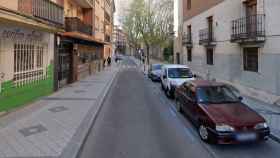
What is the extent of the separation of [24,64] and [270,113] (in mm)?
9697

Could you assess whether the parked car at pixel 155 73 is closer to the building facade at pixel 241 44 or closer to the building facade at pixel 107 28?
the building facade at pixel 241 44

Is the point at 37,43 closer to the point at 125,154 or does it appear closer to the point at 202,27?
the point at 125,154

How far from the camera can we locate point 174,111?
10.2 metres

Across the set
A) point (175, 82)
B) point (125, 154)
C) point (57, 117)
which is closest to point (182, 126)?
point (125, 154)

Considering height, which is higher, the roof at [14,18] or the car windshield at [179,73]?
the roof at [14,18]

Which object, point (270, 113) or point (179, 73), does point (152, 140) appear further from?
point (179, 73)

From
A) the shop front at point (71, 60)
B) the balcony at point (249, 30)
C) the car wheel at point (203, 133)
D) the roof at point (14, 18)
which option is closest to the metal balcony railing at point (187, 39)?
the shop front at point (71, 60)

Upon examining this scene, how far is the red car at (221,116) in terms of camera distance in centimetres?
596

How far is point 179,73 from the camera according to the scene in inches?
552

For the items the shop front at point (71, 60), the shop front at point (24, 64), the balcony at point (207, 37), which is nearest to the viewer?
the shop front at point (24, 64)

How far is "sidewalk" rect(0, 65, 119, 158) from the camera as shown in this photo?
5.69 meters

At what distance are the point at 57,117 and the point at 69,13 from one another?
11.9 m

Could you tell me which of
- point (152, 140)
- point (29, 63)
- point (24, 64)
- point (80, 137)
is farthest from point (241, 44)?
point (24, 64)

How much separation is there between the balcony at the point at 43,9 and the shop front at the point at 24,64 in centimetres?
69
